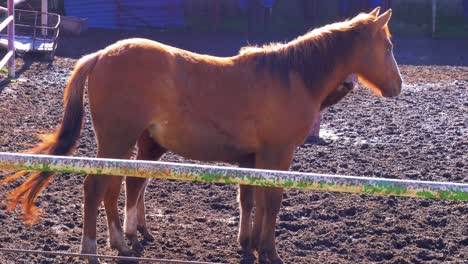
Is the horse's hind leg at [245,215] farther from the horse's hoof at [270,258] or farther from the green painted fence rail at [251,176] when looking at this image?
the green painted fence rail at [251,176]

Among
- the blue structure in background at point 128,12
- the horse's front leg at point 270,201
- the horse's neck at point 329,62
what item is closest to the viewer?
the horse's front leg at point 270,201

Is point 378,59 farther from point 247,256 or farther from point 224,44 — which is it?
point 224,44

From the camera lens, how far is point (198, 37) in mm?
19859

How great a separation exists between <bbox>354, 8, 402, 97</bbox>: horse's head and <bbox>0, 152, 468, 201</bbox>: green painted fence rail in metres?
3.77

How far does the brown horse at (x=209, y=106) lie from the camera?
6.07 meters

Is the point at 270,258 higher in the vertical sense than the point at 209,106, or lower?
lower

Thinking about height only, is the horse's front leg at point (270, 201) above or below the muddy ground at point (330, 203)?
above

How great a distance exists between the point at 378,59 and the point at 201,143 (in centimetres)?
176

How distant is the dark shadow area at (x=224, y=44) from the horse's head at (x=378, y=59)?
1001 centimetres

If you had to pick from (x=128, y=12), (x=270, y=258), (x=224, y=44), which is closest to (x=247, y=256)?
(x=270, y=258)

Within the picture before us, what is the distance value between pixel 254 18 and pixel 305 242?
14.0 metres

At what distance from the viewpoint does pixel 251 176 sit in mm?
3240

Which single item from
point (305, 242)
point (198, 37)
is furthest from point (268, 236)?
point (198, 37)

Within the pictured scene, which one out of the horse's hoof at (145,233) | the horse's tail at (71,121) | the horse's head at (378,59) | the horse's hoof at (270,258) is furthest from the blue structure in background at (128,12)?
the horse's hoof at (270,258)
